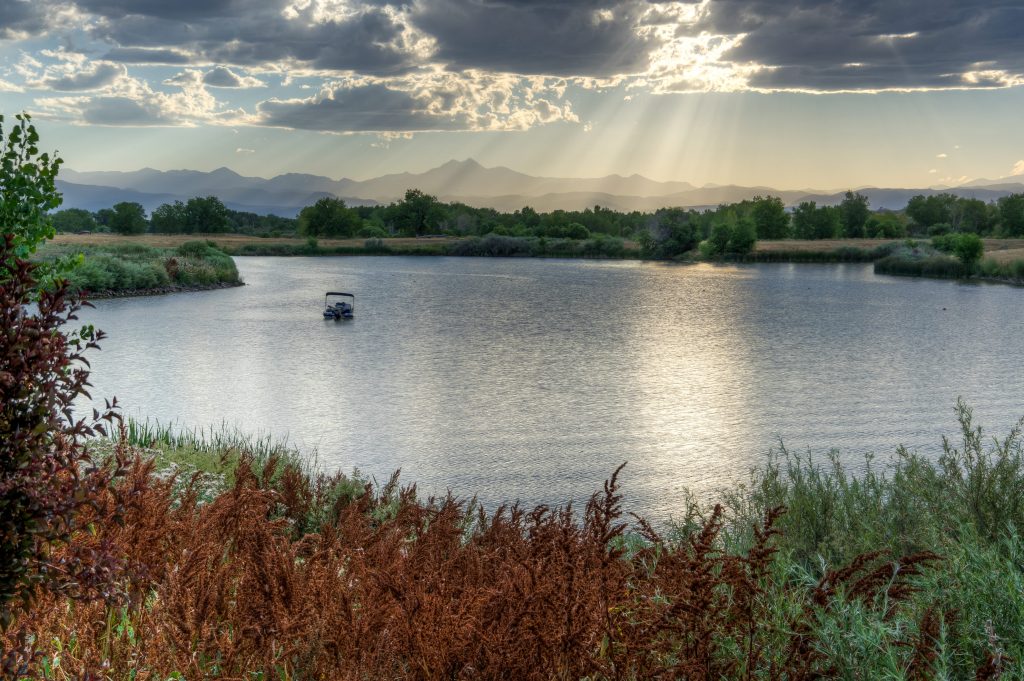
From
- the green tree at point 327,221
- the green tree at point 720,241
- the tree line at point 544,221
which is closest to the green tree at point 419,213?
the tree line at point 544,221

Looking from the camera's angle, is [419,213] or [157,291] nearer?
[157,291]

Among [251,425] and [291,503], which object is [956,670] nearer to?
[291,503]

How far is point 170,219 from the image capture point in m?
146

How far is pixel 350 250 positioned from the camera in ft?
386

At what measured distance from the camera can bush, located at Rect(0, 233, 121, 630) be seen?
279 centimetres

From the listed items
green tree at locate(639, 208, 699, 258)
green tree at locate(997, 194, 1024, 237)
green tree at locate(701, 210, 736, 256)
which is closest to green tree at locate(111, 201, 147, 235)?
green tree at locate(639, 208, 699, 258)

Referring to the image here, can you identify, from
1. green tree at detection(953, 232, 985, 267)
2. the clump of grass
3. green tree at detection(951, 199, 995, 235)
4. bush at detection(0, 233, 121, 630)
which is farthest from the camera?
green tree at detection(951, 199, 995, 235)

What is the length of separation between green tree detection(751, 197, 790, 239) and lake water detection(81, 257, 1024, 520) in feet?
371

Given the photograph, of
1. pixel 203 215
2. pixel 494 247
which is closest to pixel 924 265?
pixel 494 247

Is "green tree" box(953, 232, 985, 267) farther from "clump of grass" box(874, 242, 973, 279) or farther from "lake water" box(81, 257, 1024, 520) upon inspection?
"lake water" box(81, 257, 1024, 520)

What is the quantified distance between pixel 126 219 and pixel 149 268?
267 feet

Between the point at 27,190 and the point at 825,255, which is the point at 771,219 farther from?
the point at 27,190

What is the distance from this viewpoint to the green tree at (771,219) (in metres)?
157

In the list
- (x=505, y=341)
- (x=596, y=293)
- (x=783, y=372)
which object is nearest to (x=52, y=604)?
(x=783, y=372)
